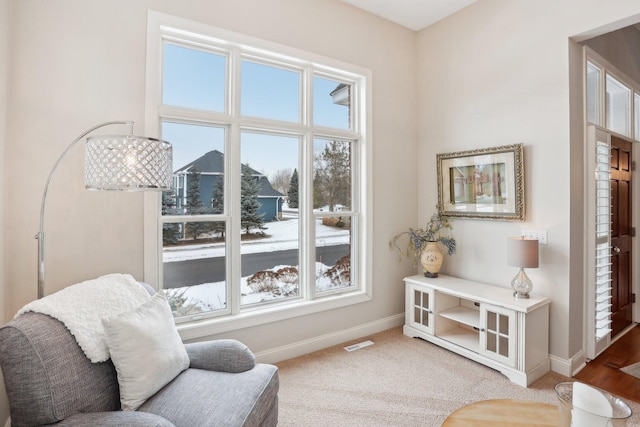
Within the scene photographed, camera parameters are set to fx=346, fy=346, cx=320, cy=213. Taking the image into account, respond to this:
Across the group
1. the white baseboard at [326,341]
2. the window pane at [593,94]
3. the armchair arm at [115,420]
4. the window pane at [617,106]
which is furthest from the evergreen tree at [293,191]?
the window pane at [617,106]

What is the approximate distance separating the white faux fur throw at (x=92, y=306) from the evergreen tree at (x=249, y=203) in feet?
3.49

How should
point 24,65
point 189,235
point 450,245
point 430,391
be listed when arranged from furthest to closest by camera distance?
1. point 450,245
2. point 189,235
3. point 430,391
4. point 24,65

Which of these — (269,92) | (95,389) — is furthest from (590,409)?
(269,92)

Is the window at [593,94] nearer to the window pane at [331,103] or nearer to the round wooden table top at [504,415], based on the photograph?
the window pane at [331,103]

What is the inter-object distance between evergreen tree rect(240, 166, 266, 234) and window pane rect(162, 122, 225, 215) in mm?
178

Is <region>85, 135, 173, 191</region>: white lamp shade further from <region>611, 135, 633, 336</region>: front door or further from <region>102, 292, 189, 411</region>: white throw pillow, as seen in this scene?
<region>611, 135, 633, 336</region>: front door

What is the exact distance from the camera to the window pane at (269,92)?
111 inches

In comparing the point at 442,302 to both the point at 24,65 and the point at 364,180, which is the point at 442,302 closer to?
the point at 364,180

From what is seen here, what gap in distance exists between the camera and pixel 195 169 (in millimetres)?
2598

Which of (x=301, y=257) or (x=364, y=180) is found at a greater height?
(x=364, y=180)

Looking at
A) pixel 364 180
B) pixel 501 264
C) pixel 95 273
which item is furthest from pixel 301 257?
pixel 501 264

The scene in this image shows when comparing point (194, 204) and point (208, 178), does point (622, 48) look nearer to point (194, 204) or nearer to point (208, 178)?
point (208, 178)

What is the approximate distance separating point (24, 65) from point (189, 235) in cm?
137

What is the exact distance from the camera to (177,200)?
2.54 meters
